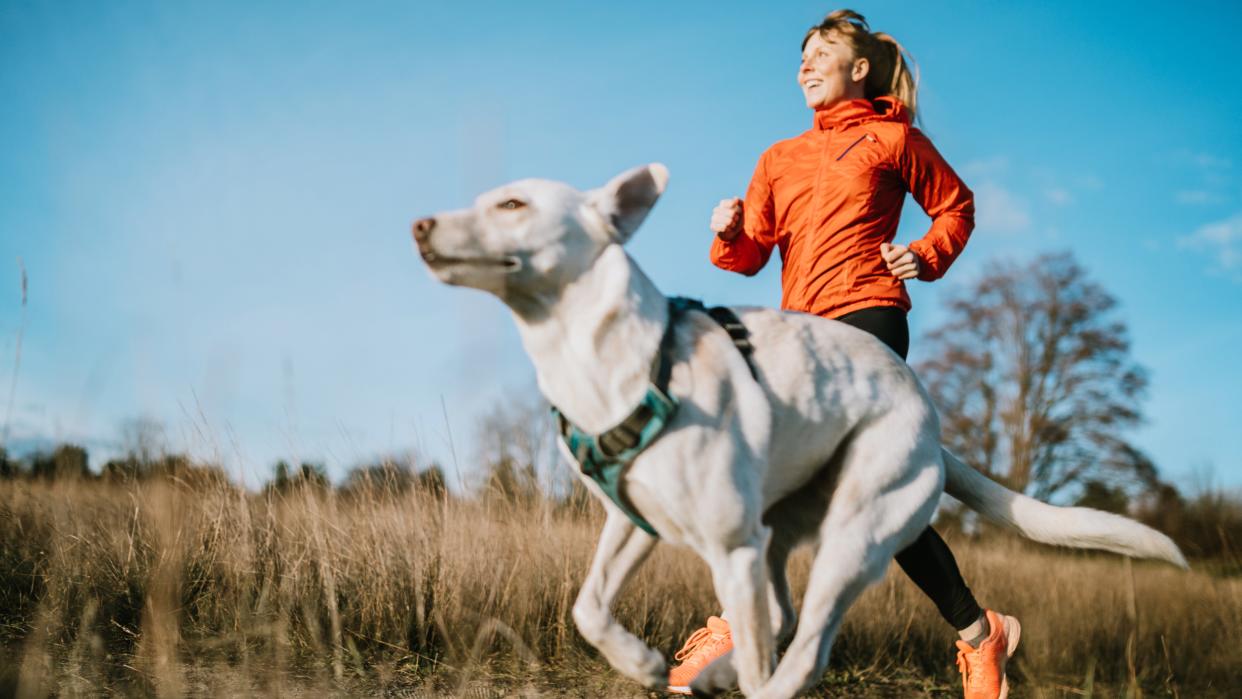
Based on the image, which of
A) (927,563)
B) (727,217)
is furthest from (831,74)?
(927,563)

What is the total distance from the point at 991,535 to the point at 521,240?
9.33 metres

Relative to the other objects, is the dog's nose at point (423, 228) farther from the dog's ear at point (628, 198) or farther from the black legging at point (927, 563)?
the black legging at point (927, 563)

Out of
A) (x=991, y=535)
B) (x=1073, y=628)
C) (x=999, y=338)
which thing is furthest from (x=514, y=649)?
(x=999, y=338)

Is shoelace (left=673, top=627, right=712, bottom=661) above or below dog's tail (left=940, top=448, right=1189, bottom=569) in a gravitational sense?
below

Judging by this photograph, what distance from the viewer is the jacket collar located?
3.29m

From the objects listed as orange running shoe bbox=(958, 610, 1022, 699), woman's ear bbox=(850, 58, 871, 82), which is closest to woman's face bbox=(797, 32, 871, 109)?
woman's ear bbox=(850, 58, 871, 82)

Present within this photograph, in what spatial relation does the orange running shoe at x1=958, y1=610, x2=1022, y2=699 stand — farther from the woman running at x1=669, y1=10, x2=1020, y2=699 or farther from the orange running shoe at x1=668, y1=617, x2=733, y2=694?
the orange running shoe at x1=668, y1=617, x2=733, y2=694

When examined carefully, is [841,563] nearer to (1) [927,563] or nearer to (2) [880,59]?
(1) [927,563]

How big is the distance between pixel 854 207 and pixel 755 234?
1.61ft

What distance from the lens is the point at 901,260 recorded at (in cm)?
299

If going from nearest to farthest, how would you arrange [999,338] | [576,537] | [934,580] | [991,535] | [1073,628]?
[934,580]
[576,537]
[1073,628]
[991,535]
[999,338]

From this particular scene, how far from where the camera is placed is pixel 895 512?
8.02 ft

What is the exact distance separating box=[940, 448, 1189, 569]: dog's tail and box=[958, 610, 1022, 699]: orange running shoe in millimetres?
440

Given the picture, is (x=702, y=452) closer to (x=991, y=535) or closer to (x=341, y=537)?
(x=341, y=537)
